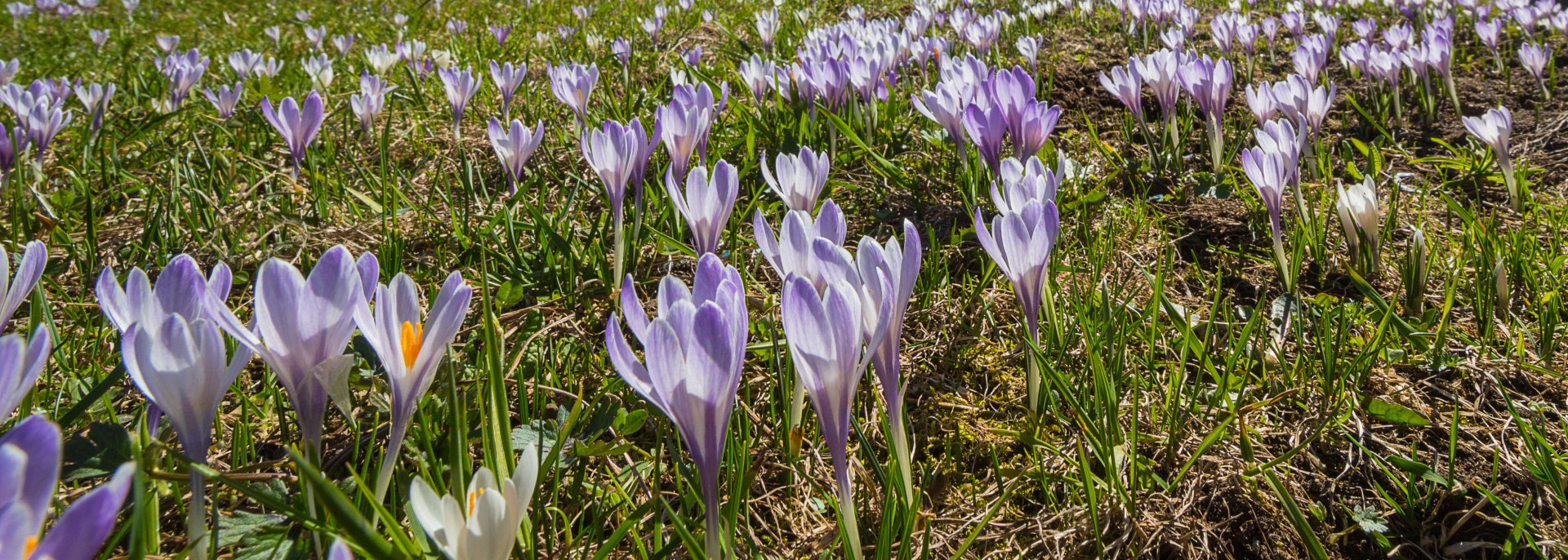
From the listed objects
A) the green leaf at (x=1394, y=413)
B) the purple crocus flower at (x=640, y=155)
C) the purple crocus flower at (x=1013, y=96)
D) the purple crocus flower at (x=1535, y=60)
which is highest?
the purple crocus flower at (x=640, y=155)

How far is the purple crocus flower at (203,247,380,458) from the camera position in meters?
0.87

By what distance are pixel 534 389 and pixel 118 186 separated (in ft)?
→ 7.38

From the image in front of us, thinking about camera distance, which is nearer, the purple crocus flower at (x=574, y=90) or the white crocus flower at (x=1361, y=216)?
the white crocus flower at (x=1361, y=216)

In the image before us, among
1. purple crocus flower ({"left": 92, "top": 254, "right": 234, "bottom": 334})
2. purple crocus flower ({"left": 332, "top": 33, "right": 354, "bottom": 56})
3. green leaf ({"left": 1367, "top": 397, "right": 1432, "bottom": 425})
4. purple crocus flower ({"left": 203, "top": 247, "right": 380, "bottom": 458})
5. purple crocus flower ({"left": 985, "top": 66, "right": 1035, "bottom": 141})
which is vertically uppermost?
purple crocus flower ({"left": 332, "top": 33, "right": 354, "bottom": 56})

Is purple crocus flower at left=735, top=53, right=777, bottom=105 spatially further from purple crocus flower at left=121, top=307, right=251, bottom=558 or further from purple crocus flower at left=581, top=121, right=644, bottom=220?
purple crocus flower at left=121, top=307, right=251, bottom=558

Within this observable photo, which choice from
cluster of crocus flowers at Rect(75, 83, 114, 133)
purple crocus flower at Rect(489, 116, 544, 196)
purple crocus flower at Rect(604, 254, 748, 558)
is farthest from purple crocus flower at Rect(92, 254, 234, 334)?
cluster of crocus flowers at Rect(75, 83, 114, 133)

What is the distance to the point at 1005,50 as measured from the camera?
5062 millimetres

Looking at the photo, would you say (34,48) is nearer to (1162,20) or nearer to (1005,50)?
(1005,50)

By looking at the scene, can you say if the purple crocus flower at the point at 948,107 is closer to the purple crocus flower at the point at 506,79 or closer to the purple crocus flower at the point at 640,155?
the purple crocus flower at the point at 640,155

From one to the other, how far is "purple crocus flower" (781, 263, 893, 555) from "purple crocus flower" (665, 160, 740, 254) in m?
0.61

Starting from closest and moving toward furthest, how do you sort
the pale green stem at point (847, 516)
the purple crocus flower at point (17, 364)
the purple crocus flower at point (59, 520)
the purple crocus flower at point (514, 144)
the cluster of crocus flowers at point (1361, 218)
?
the purple crocus flower at point (59, 520) → the purple crocus flower at point (17, 364) → the pale green stem at point (847, 516) → the cluster of crocus flowers at point (1361, 218) → the purple crocus flower at point (514, 144)

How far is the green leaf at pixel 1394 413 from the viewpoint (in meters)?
1.50

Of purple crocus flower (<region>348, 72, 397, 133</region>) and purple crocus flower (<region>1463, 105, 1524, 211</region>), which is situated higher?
purple crocus flower (<region>348, 72, 397, 133</region>)

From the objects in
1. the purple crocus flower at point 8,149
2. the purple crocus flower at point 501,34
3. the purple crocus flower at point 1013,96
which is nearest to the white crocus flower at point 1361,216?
the purple crocus flower at point 1013,96
